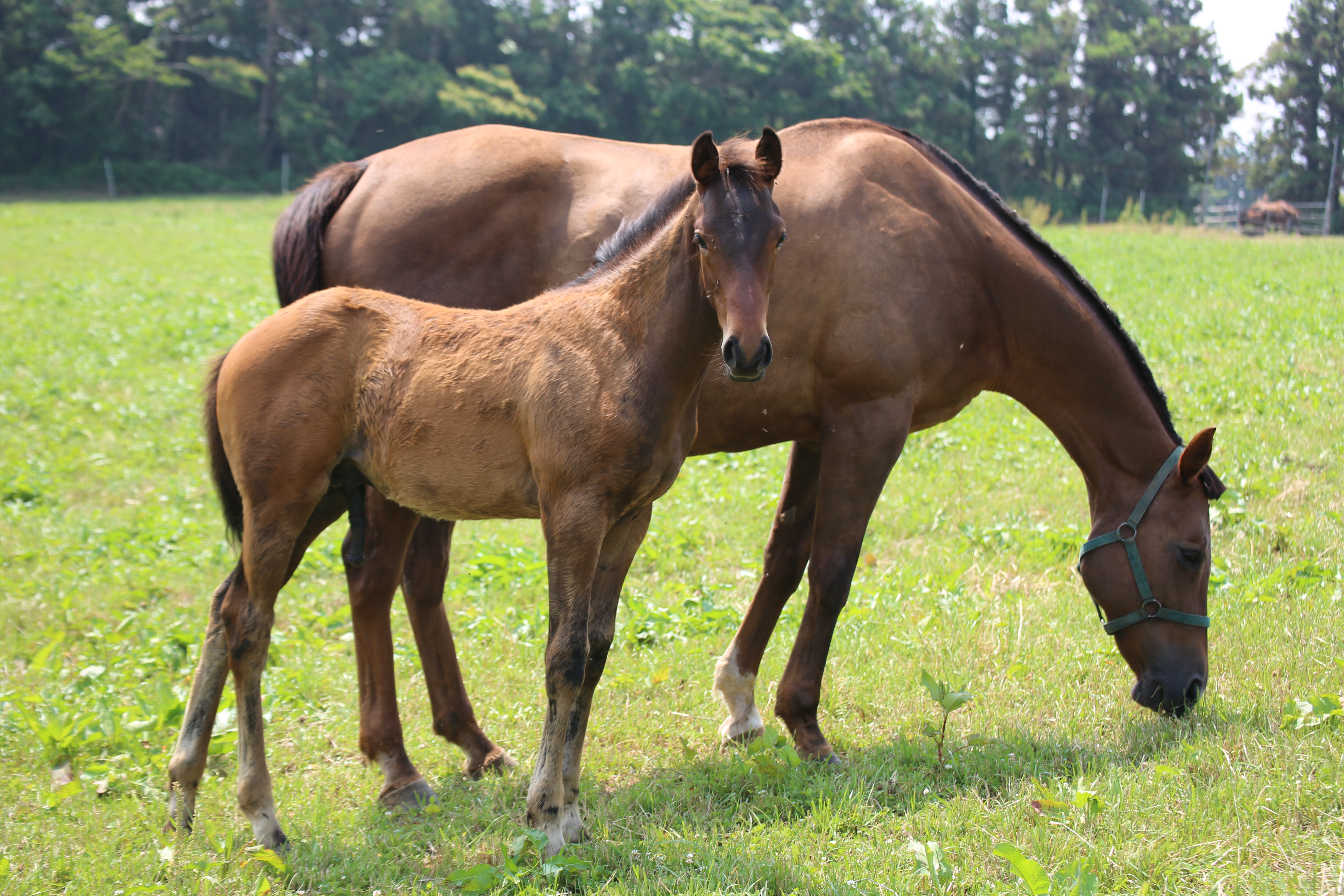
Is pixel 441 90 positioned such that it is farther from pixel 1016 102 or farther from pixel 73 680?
pixel 73 680

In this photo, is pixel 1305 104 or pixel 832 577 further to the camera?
pixel 1305 104

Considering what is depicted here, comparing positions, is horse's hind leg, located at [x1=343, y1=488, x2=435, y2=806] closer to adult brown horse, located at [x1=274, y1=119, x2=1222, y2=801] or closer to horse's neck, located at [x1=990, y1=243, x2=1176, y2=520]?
adult brown horse, located at [x1=274, y1=119, x2=1222, y2=801]

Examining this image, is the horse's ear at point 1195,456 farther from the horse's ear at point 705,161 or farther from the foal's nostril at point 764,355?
the horse's ear at point 705,161

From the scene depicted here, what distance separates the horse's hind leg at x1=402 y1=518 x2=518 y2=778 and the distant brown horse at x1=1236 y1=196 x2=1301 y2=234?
2758 centimetres

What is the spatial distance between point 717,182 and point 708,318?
453mm

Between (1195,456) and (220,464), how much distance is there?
4.16m

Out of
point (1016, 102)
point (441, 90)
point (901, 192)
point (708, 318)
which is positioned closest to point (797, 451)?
point (901, 192)

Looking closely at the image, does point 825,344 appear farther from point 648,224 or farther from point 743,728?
point 743,728

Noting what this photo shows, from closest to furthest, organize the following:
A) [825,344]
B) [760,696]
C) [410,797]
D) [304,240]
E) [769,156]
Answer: [769,156]
[410,797]
[825,344]
[304,240]
[760,696]

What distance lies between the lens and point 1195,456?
13.4 ft

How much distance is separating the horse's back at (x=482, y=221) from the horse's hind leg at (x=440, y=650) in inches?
46.3

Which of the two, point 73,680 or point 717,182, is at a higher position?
point 717,182

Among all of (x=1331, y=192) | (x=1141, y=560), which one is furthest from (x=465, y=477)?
(x=1331, y=192)

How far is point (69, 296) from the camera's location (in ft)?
53.7
